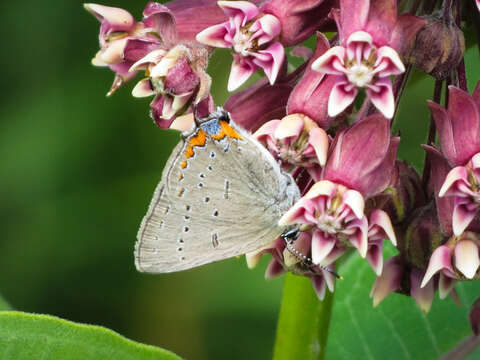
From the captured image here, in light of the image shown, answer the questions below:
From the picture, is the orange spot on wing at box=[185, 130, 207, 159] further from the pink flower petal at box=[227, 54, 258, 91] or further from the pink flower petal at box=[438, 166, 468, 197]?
the pink flower petal at box=[438, 166, 468, 197]

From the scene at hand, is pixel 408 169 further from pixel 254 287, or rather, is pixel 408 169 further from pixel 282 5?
pixel 254 287

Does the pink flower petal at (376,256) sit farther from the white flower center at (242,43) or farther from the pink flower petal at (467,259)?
the white flower center at (242,43)

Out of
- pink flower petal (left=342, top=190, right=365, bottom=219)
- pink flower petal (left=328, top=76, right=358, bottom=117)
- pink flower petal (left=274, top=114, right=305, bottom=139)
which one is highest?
pink flower petal (left=328, top=76, right=358, bottom=117)

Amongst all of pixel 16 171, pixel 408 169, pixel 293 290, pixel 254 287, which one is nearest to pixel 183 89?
pixel 408 169

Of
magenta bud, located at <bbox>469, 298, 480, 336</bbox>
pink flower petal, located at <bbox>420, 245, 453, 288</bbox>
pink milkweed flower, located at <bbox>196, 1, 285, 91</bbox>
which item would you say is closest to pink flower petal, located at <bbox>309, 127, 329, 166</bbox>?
pink milkweed flower, located at <bbox>196, 1, 285, 91</bbox>

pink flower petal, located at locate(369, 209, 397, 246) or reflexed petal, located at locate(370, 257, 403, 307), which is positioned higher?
pink flower petal, located at locate(369, 209, 397, 246)

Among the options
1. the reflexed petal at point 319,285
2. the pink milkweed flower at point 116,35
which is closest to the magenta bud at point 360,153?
the reflexed petal at point 319,285

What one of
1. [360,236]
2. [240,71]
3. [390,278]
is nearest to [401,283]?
[390,278]
